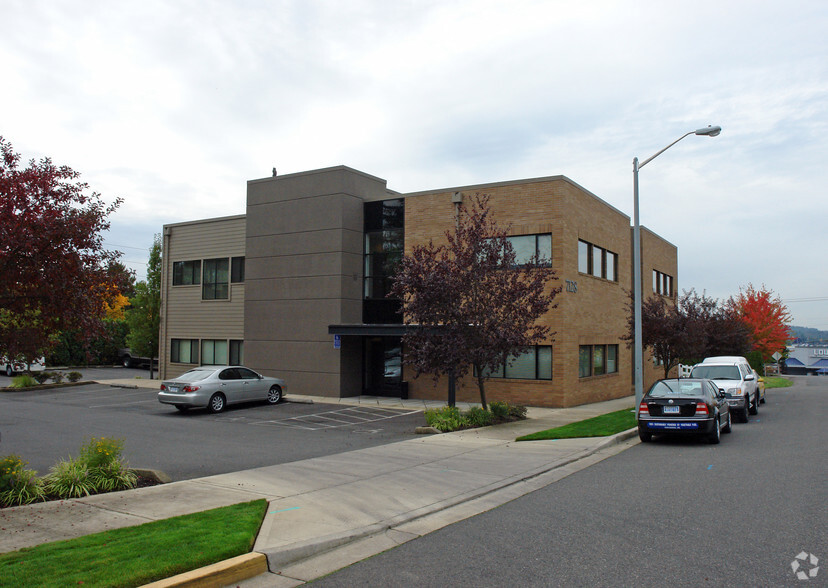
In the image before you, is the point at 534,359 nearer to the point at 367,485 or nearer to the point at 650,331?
the point at 650,331

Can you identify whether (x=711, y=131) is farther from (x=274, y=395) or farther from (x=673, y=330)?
(x=274, y=395)

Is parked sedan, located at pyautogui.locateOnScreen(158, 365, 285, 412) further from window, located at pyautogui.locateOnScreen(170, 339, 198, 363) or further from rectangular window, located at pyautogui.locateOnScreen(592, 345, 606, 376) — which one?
rectangular window, located at pyautogui.locateOnScreen(592, 345, 606, 376)

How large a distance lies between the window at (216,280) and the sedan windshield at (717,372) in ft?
64.4

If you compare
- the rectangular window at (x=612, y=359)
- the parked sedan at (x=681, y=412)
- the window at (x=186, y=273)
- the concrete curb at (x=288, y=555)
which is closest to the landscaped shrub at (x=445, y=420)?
the parked sedan at (x=681, y=412)

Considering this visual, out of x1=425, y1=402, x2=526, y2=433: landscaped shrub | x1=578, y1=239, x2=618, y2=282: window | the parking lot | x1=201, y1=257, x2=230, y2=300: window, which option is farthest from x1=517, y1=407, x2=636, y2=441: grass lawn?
x1=201, y1=257, x2=230, y2=300: window

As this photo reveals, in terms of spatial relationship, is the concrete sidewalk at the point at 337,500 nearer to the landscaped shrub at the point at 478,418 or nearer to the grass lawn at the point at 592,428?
the grass lawn at the point at 592,428

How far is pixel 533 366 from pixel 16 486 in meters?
16.6

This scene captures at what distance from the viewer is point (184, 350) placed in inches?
1246

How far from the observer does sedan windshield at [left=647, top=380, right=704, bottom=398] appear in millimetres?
14578

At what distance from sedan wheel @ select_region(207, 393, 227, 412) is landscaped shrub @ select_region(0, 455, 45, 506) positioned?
11837 millimetres

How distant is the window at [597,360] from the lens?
78.8 ft

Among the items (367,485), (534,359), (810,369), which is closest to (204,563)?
(367,485)

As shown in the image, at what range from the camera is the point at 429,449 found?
1335cm

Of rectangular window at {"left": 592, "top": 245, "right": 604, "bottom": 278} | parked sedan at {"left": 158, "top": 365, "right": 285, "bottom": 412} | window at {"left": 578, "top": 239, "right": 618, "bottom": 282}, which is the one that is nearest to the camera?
parked sedan at {"left": 158, "top": 365, "right": 285, "bottom": 412}
